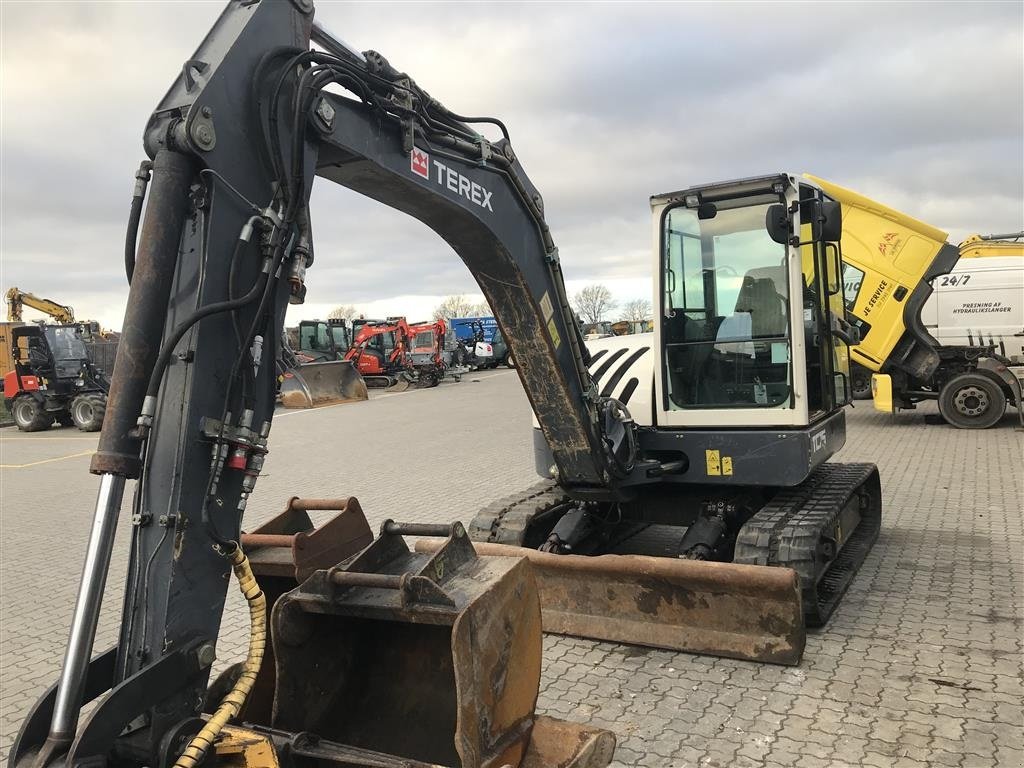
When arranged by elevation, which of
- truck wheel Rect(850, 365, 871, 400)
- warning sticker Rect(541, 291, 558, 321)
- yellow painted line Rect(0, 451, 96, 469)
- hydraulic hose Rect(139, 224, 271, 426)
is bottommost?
yellow painted line Rect(0, 451, 96, 469)

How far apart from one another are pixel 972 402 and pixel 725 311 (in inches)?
360

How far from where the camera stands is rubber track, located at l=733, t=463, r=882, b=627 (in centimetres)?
451

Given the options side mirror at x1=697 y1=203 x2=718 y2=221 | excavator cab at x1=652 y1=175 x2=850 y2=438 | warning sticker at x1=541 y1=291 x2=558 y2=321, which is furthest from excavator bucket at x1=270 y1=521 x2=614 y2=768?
side mirror at x1=697 y1=203 x2=718 y2=221

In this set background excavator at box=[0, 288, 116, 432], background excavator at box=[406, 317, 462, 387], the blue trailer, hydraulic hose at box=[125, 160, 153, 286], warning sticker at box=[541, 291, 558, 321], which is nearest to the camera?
hydraulic hose at box=[125, 160, 153, 286]

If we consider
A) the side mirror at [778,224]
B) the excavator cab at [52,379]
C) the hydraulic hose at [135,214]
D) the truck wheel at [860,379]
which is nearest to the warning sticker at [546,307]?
the side mirror at [778,224]

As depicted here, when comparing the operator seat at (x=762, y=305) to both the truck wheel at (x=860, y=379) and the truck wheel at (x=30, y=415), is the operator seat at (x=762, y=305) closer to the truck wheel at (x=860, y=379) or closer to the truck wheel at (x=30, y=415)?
the truck wheel at (x=860, y=379)

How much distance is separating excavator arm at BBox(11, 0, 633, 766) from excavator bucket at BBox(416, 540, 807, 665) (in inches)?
83.4

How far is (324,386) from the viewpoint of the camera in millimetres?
22391

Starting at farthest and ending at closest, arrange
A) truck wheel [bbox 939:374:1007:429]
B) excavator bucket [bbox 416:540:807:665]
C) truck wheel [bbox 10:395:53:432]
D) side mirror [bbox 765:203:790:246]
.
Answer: truck wheel [bbox 10:395:53:432] → truck wheel [bbox 939:374:1007:429] → side mirror [bbox 765:203:790:246] → excavator bucket [bbox 416:540:807:665]

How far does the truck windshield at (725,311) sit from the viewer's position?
5113mm

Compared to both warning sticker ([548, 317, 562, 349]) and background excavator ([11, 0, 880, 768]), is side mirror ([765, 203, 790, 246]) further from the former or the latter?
warning sticker ([548, 317, 562, 349])

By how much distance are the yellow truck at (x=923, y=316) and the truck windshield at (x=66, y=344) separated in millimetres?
17909

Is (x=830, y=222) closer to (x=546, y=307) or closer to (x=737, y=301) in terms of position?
(x=737, y=301)

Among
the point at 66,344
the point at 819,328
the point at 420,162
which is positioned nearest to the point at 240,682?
the point at 420,162
